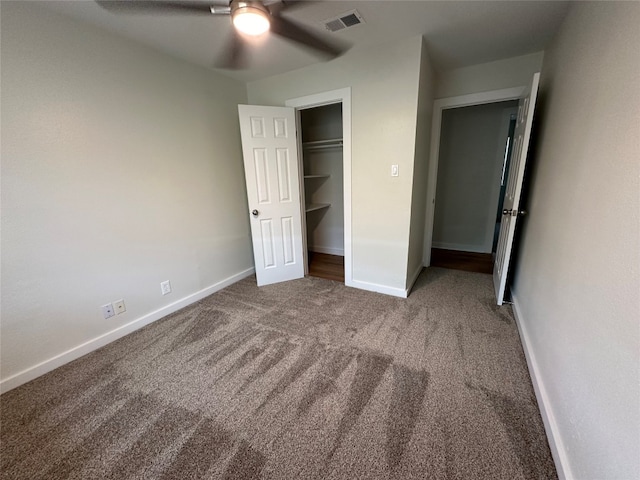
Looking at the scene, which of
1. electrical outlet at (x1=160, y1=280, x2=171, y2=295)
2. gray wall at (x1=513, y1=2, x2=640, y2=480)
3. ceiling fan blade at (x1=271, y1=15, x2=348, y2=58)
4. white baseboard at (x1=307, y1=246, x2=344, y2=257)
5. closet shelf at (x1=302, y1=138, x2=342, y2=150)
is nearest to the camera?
gray wall at (x1=513, y1=2, x2=640, y2=480)

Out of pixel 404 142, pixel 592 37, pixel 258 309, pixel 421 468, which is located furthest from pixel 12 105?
pixel 592 37

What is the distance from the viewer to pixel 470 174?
3729 mm

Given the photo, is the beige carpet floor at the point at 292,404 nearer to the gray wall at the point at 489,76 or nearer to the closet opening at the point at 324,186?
the closet opening at the point at 324,186

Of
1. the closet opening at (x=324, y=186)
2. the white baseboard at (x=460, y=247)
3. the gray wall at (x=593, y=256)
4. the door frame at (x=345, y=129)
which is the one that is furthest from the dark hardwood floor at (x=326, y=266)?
the gray wall at (x=593, y=256)

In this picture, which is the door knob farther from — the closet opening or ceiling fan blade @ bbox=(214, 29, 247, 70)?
ceiling fan blade @ bbox=(214, 29, 247, 70)

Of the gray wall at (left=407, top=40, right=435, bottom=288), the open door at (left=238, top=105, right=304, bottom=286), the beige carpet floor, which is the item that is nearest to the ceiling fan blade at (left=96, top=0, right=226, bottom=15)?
the open door at (left=238, top=105, right=304, bottom=286)

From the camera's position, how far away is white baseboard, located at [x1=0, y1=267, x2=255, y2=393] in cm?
162

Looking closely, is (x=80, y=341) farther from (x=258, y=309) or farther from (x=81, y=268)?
(x=258, y=309)

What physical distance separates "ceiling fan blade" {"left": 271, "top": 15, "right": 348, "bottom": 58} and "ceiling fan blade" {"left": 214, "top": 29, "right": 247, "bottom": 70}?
357mm

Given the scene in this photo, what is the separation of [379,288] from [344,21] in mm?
2324

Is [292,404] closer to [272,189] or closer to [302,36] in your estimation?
[272,189]

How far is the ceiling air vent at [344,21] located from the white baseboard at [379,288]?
2.27 meters

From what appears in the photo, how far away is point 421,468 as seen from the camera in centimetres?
110

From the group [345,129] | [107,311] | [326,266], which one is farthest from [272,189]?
[107,311]
